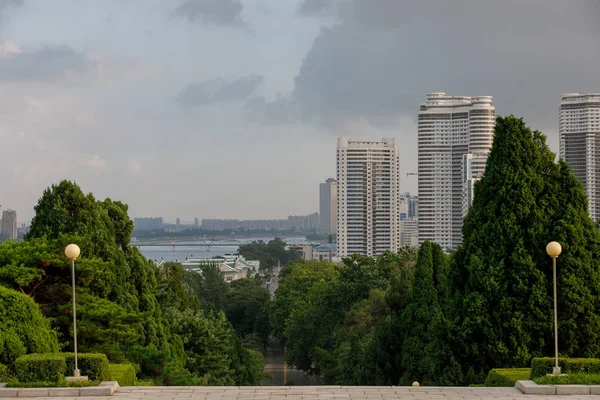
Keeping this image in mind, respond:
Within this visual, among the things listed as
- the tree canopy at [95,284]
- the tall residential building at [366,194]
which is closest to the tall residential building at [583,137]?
the tall residential building at [366,194]

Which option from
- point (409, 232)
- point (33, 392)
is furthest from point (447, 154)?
point (33, 392)

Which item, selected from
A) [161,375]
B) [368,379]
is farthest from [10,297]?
[368,379]

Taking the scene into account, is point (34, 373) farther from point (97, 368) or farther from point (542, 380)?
point (542, 380)

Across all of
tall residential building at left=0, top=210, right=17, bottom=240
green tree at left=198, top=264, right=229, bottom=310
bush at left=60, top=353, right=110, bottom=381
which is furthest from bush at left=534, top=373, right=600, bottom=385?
tall residential building at left=0, top=210, right=17, bottom=240

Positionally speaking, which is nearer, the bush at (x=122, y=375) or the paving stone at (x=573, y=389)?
the paving stone at (x=573, y=389)

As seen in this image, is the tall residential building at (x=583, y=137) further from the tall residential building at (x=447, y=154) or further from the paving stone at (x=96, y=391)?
the paving stone at (x=96, y=391)

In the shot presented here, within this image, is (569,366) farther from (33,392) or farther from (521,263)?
(33,392)
